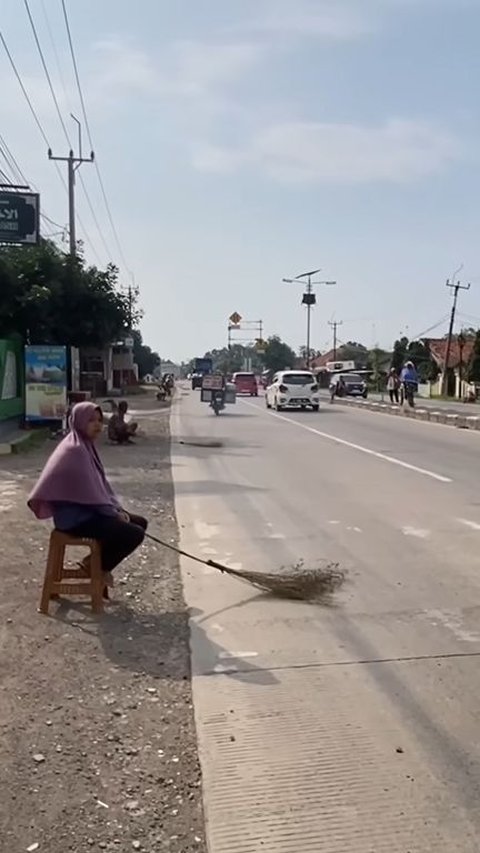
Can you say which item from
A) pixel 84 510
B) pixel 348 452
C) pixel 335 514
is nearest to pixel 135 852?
pixel 84 510

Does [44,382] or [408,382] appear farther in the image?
[408,382]

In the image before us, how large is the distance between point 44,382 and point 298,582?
14738mm

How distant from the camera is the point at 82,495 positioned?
593 cm

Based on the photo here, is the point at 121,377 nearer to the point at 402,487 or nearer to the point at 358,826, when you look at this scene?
the point at 402,487

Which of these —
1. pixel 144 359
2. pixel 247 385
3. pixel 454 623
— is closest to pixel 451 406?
pixel 247 385

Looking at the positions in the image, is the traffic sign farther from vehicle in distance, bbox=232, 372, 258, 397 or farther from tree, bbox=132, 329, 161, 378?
tree, bbox=132, 329, 161, 378

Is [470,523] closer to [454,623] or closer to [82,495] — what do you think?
[454,623]

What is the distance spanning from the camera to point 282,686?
473 centimetres

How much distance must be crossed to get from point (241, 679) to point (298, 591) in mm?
1831

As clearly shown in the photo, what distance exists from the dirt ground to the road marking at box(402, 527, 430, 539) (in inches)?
103

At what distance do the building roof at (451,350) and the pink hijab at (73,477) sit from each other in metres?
73.1

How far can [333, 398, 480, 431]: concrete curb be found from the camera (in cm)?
2583

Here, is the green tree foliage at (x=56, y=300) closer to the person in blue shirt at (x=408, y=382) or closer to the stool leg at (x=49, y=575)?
the person in blue shirt at (x=408, y=382)

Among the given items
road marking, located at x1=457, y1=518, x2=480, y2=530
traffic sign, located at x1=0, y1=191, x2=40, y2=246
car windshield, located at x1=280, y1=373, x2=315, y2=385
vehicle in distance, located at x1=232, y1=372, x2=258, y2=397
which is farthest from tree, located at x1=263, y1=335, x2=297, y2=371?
road marking, located at x1=457, y1=518, x2=480, y2=530
